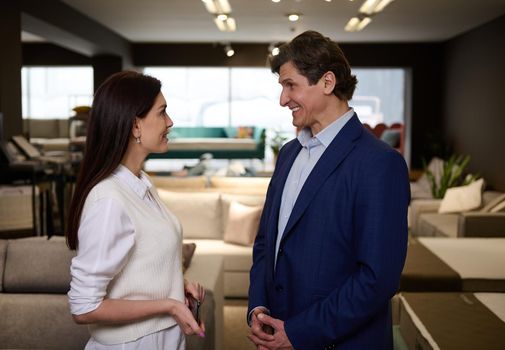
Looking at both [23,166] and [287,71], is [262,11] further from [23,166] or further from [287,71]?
[287,71]

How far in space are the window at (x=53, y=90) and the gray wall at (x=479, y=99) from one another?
840cm

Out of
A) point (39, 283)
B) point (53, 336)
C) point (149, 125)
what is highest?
point (149, 125)

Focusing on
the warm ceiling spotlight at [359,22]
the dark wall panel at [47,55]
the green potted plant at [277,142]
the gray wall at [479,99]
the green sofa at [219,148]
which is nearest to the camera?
the warm ceiling spotlight at [359,22]

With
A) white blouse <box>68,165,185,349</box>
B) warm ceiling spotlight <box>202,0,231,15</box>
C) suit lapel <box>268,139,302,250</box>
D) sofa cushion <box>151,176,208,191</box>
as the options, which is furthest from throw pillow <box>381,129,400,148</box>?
white blouse <box>68,165,185,349</box>

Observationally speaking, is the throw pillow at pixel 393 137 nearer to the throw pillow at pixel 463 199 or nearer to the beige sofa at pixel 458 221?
the beige sofa at pixel 458 221

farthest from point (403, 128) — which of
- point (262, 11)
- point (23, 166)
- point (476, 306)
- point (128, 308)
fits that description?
point (128, 308)

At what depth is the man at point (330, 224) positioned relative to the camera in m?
1.49

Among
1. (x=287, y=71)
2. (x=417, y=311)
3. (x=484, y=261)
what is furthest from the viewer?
(x=484, y=261)

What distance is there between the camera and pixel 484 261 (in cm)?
402

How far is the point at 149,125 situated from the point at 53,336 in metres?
1.38

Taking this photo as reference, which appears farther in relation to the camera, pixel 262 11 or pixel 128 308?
pixel 262 11

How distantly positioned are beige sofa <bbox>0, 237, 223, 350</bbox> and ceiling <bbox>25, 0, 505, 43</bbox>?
215 inches

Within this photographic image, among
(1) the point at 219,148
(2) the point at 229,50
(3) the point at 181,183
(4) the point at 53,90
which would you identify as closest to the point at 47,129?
(4) the point at 53,90

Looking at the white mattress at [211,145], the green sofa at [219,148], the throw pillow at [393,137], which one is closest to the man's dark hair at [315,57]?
the throw pillow at [393,137]
